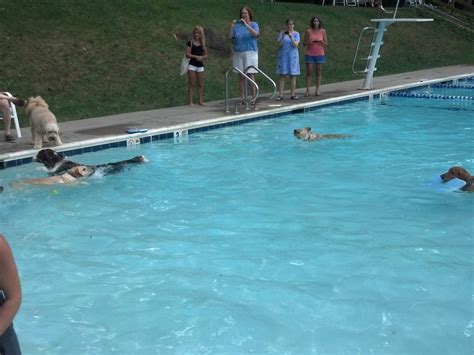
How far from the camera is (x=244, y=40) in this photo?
10672 mm

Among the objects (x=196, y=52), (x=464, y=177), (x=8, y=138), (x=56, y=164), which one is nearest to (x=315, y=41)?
(x=196, y=52)

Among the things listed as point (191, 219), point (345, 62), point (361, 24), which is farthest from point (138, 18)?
point (191, 219)

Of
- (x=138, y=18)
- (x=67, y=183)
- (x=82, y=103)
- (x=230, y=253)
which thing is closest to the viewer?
(x=230, y=253)

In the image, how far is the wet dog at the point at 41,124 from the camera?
728 cm

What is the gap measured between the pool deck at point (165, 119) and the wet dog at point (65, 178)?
890 millimetres

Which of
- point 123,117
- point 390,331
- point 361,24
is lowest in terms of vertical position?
point 390,331

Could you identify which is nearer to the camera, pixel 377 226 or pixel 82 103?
pixel 377 226

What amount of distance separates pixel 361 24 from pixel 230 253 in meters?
17.1

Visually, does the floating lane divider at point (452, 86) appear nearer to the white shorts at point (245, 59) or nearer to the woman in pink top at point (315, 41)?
the woman in pink top at point (315, 41)

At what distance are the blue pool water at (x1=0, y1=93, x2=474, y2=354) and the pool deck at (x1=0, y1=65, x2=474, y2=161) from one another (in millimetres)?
381

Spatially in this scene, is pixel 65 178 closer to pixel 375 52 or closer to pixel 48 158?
pixel 48 158

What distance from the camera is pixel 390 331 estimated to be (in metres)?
3.60

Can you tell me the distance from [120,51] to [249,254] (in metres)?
9.31

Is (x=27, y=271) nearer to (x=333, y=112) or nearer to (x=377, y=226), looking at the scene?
(x=377, y=226)
